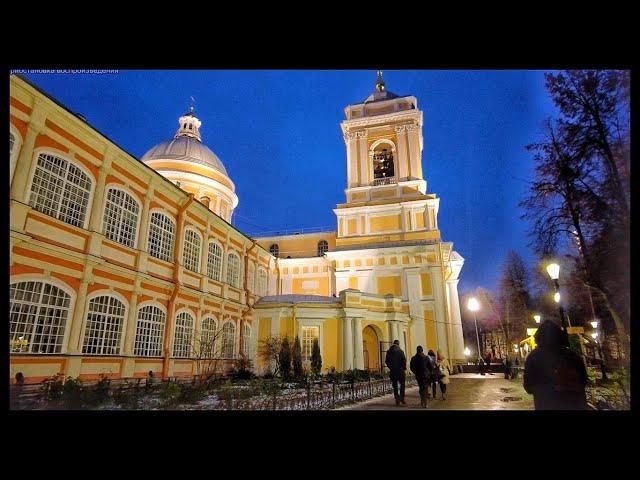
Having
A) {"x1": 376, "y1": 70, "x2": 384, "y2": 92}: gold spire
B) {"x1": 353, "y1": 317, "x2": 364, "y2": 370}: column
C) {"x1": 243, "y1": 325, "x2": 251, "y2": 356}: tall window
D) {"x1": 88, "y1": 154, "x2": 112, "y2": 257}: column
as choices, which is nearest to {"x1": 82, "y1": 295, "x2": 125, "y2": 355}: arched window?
{"x1": 88, "y1": 154, "x2": 112, "y2": 257}: column

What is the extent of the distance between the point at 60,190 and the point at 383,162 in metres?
22.1

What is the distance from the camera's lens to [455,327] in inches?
901

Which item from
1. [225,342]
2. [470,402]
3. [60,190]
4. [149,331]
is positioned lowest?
[470,402]

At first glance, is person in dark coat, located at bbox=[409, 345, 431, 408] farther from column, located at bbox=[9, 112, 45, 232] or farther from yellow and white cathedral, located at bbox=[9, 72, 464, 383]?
column, located at bbox=[9, 112, 45, 232]

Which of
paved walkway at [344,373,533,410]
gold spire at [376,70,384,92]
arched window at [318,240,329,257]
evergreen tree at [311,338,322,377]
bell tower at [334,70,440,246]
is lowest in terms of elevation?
paved walkway at [344,373,533,410]

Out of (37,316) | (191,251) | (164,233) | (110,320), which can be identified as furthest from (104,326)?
(191,251)

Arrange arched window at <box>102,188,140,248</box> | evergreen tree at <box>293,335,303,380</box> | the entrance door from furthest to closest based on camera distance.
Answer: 1. the entrance door
2. evergreen tree at <box>293,335,303,380</box>
3. arched window at <box>102,188,140,248</box>

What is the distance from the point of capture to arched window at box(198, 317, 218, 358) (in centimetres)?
1457

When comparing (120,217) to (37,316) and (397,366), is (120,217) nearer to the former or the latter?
(37,316)

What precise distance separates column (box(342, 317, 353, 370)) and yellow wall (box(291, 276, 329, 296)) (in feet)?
23.4
